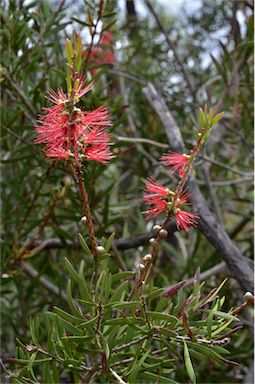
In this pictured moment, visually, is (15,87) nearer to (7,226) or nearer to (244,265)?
(7,226)

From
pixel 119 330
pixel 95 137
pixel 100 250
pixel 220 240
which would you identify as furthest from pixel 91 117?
pixel 220 240

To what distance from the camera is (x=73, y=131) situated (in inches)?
22.3

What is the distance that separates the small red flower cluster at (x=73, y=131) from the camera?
562 millimetres

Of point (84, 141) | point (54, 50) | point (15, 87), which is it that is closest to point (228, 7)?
point (54, 50)

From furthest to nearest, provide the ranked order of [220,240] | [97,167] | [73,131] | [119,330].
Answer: [97,167] → [220,240] → [119,330] → [73,131]

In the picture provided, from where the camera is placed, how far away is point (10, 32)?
3.50 ft

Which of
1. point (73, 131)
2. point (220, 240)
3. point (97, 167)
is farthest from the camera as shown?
point (97, 167)

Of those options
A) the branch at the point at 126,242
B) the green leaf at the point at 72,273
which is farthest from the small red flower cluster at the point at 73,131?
the branch at the point at 126,242

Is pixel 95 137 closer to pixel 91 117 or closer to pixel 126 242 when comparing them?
pixel 91 117

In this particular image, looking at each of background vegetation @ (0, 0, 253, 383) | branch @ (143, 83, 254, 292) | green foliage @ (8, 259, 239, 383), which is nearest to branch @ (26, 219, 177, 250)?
background vegetation @ (0, 0, 253, 383)

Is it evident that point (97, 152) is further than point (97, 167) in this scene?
No

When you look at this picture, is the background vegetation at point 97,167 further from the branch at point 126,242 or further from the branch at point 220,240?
the branch at point 220,240

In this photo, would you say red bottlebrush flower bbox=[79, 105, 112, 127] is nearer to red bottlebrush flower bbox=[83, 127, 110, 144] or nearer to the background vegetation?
red bottlebrush flower bbox=[83, 127, 110, 144]

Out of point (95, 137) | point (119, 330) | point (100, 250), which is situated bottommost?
point (119, 330)
